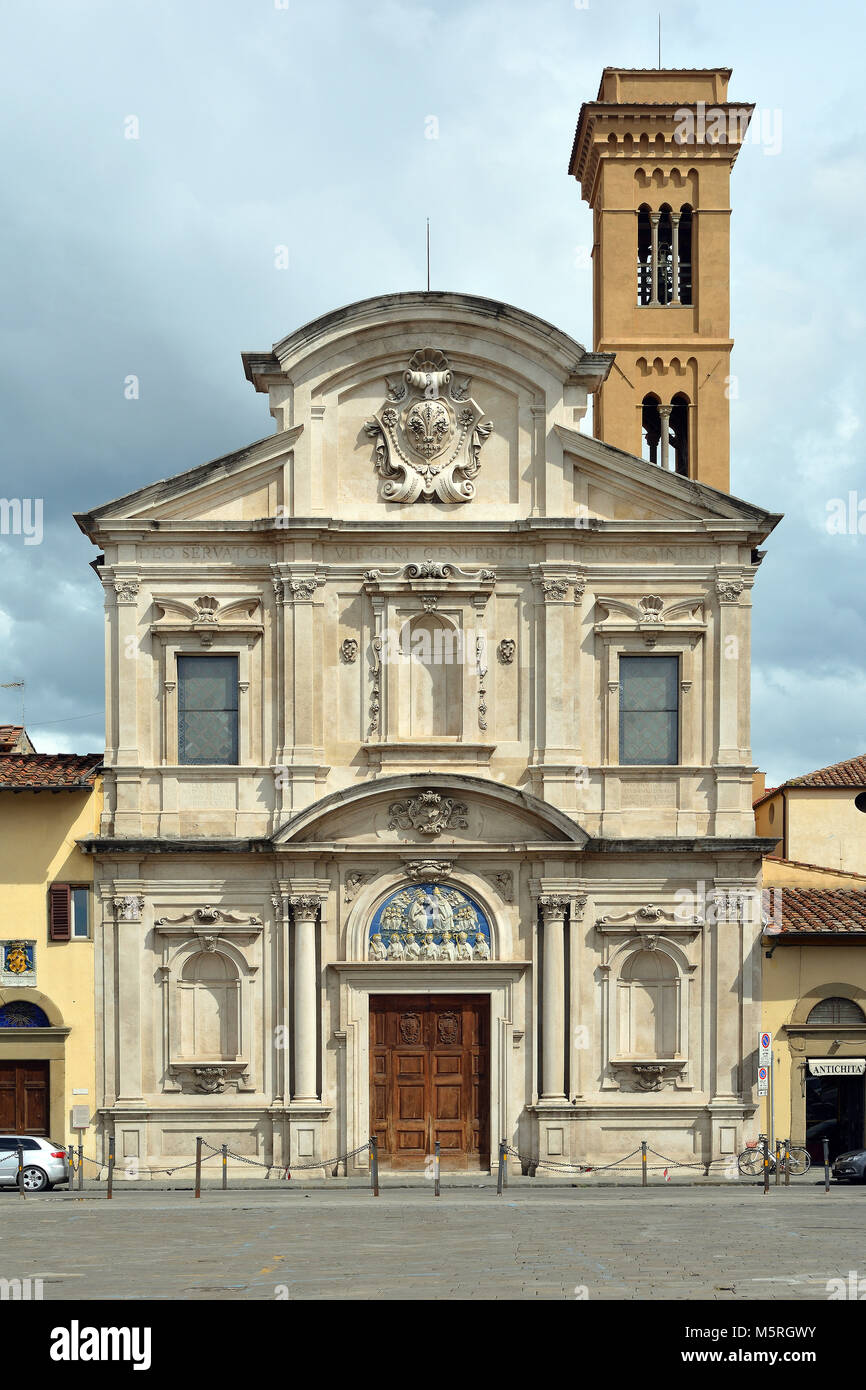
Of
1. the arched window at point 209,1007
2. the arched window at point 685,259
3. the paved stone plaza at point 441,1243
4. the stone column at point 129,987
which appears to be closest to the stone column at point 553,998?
the paved stone plaza at point 441,1243

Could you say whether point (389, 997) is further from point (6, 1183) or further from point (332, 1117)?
point (6, 1183)

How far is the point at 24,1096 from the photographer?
119 feet

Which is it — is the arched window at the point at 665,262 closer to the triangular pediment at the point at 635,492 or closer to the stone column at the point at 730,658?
the triangular pediment at the point at 635,492

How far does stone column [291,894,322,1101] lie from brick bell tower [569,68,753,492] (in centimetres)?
2209

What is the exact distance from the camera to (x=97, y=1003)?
118ft

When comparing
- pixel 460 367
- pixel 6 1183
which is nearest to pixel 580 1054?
pixel 6 1183

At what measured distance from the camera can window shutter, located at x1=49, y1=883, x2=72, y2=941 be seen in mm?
36281

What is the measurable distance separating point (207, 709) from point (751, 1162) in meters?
13.4

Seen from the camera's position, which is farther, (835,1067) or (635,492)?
(635,492)

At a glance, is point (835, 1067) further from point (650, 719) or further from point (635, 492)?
point (635, 492)

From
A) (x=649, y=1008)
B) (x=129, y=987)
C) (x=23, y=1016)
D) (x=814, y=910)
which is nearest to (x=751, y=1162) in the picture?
(x=649, y=1008)

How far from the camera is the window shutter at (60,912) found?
36.3m

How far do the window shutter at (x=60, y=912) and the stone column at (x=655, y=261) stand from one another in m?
26.3

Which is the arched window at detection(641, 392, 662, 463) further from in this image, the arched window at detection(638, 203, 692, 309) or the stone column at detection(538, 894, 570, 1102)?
the stone column at detection(538, 894, 570, 1102)
